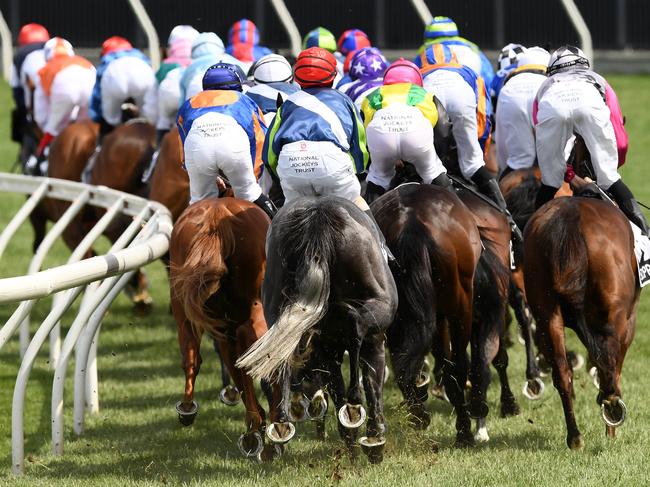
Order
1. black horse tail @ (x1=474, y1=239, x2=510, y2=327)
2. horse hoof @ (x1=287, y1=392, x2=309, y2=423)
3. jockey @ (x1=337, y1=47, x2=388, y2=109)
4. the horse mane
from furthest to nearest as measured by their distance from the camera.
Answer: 1. jockey @ (x1=337, y1=47, x2=388, y2=109)
2. the horse mane
3. black horse tail @ (x1=474, y1=239, x2=510, y2=327)
4. horse hoof @ (x1=287, y1=392, x2=309, y2=423)

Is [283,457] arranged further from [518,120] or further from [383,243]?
[518,120]

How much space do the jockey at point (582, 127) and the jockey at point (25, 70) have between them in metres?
6.37

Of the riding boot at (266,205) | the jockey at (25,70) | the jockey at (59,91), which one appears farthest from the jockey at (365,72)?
the jockey at (25,70)

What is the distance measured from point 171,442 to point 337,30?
13.9 m

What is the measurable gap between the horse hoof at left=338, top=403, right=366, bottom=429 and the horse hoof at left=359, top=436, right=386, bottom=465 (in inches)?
6.8

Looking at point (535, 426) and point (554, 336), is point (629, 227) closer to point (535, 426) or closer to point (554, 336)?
point (554, 336)

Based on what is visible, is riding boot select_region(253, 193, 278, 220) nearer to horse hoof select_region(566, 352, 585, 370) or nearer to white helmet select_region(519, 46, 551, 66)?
horse hoof select_region(566, 352, 585, 370)

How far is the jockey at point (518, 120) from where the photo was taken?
8.30 m

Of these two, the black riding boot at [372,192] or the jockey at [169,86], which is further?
the jockey at [169,86]

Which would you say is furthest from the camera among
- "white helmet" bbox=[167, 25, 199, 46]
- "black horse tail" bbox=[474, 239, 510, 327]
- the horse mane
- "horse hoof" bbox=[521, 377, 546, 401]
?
"white helmet" bbox=[167, 25, 199, 46]

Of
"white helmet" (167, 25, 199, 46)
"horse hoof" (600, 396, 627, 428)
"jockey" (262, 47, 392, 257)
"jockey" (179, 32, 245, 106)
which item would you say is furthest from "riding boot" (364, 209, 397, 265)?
"white helmet" (167, 25, 199, 46)

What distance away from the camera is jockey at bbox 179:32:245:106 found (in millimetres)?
9070

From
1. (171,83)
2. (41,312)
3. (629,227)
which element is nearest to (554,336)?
(629,227)

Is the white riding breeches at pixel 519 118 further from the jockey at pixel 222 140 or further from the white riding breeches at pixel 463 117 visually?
the jockey at pixel 222 140
